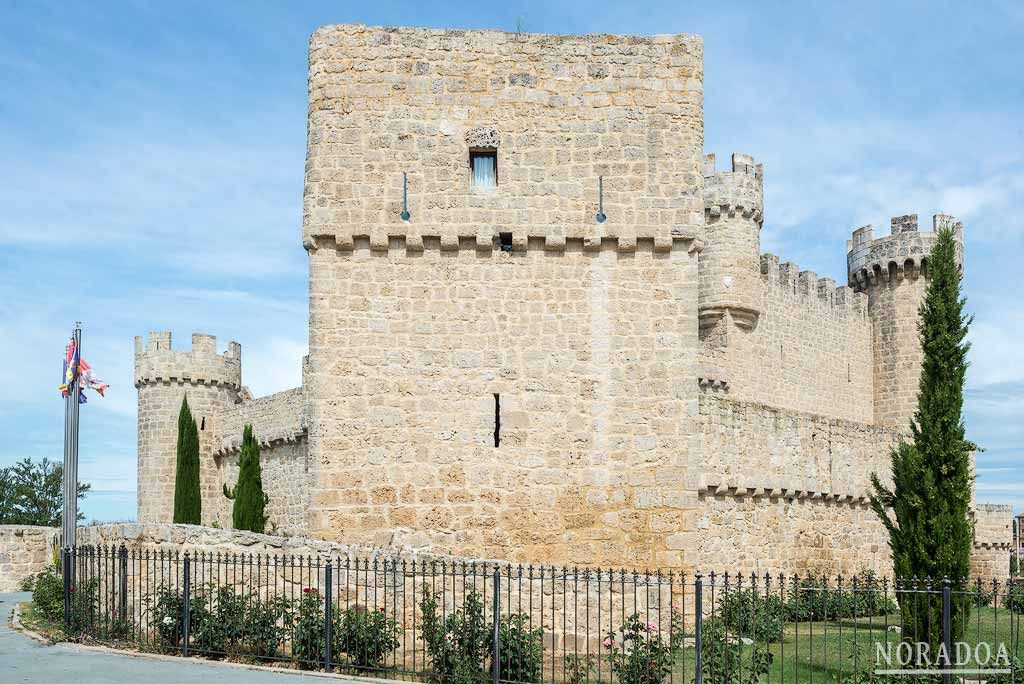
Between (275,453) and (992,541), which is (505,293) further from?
(992,541)

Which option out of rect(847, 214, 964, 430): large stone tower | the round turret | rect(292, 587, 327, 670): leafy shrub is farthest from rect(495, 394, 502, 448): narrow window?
rect(847, 214, 964, 430): large stone tower

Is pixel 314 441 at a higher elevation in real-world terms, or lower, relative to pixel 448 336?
lower

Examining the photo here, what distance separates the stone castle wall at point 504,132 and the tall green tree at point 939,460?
343 centimetres

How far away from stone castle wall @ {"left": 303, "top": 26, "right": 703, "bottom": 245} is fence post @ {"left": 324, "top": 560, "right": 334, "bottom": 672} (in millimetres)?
5200

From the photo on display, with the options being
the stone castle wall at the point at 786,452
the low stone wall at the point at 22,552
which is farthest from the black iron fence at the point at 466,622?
the low stone wall at the point at 22,552

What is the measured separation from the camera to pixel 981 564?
120 ft

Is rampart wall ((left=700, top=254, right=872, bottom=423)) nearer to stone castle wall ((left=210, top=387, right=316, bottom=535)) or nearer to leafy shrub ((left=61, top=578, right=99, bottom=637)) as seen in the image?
stone castle wall ((left=210, top=387, right=316, bottom=535))

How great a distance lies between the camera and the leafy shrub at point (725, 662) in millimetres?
11977

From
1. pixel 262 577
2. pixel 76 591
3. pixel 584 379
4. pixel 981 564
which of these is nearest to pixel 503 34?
pixel 584 379

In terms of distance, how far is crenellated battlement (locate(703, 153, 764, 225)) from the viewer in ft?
114

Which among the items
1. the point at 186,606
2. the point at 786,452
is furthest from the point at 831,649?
the point at 186,606

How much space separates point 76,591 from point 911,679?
35.3 ft

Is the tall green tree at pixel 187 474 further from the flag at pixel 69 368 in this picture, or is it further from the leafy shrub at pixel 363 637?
the leafy shrub at pixel 363 637

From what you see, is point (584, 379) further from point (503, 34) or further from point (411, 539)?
point (503, 34)
